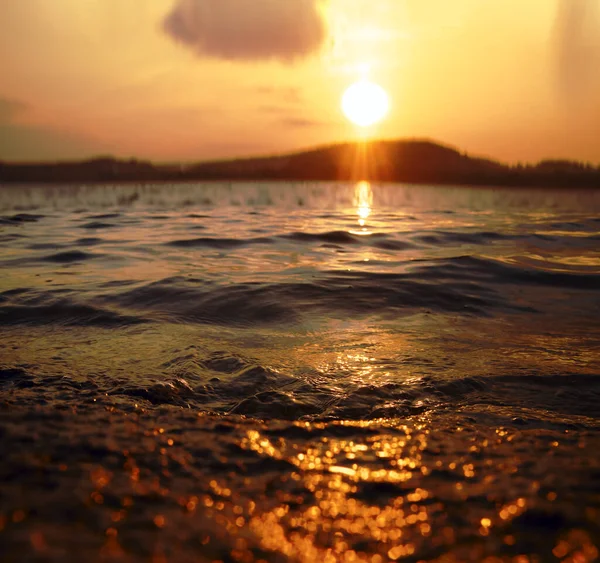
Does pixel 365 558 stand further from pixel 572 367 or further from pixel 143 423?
pixel 572 367

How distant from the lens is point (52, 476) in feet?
6.03

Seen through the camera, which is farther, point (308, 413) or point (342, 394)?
point (342, 394)

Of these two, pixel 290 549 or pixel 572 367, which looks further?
pixel 572 367

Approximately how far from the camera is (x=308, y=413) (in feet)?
8.59

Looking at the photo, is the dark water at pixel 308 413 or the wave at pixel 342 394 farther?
Result: the wave at pixel 342 394

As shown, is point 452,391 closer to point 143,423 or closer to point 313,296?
point 143,423

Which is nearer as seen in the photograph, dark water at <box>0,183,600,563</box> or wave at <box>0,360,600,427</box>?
dark water at <box>0,183,600,563</box>

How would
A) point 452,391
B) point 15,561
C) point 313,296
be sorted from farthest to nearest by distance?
point 313,296, point 452,391, point 15,561

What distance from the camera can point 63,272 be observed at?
6.99 m

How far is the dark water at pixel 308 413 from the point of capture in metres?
1.58

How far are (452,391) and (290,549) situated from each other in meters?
1.72

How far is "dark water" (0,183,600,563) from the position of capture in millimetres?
1581

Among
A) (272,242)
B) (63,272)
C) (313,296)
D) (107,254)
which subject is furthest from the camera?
(272,242)

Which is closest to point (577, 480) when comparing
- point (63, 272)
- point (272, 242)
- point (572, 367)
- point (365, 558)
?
point (365, 558)
